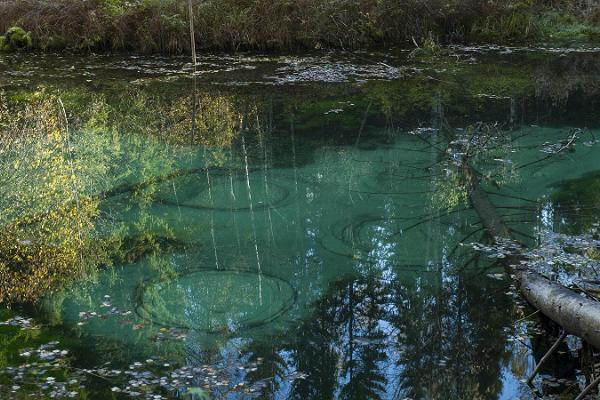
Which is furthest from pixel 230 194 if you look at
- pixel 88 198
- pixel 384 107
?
pixel 384 107

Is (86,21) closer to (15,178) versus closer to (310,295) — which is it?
(15,178)

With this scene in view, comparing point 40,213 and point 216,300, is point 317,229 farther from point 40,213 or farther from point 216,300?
point 40,213

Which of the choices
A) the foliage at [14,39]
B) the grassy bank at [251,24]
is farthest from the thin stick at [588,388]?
the foliage at [14,39]

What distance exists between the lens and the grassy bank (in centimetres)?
1534

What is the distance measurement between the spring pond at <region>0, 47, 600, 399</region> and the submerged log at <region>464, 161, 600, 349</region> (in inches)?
5.7

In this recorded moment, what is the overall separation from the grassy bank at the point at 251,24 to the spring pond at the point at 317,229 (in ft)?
10.5

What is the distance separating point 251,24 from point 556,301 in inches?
486

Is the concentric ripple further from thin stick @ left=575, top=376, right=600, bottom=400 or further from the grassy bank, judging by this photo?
the grassy bank

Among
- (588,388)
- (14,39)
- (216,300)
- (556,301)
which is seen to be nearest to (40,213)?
(216,300)

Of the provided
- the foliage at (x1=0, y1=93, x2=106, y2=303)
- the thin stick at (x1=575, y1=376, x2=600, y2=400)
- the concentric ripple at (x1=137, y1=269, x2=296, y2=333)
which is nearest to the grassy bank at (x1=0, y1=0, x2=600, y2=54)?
the foliage at (x1=0, y1=93, x2=106, y2=303)

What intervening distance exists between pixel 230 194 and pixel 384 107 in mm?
4231

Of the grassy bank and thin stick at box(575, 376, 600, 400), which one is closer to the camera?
thin stick at box(575, 376, 600, 400)

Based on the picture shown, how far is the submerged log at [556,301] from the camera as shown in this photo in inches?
138

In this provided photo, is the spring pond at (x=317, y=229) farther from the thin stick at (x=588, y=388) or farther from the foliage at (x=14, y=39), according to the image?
the foliage at (x=14, y=39)
